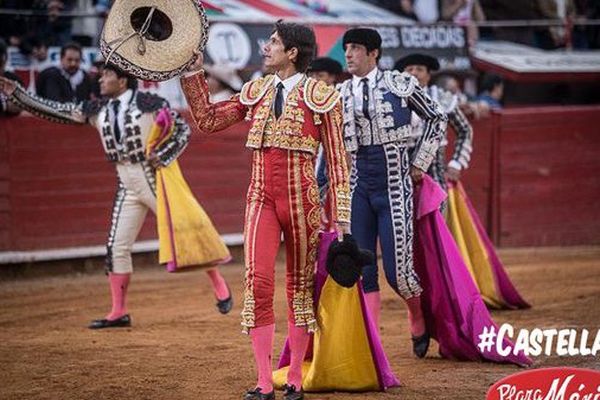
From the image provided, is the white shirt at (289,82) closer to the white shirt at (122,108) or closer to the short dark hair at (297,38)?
the short dark hair at (297,38)

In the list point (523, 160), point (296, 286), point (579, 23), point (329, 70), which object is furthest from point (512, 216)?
point (296, 286)

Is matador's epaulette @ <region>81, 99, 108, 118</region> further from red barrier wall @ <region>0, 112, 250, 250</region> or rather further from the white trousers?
red barrier wall @ <region>0, 112, 250, 250</region>

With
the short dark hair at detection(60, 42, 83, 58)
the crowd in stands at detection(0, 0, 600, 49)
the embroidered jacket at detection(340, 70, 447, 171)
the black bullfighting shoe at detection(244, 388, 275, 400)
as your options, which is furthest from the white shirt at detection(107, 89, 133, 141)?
the crowd in stands at detection(0, 0, 600, 49)

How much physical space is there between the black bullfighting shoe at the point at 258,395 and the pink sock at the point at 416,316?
4.53ft

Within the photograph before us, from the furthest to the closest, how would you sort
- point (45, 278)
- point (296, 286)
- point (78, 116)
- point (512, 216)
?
point (512, 216) → point (45, 278) → point (78, 116) → point (296, 286)

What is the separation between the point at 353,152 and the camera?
6.59 metres

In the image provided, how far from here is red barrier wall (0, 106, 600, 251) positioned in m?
10.7

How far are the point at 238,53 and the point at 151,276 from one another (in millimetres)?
2224

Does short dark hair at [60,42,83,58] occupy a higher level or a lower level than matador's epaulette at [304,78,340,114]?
higher

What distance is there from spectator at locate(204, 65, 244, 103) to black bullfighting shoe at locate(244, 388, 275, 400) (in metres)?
6.32

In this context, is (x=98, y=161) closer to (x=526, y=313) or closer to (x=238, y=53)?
(x=238, y=53)

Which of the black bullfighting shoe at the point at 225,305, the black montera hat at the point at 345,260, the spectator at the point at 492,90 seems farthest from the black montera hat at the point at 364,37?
the spectator at the point at 492,90

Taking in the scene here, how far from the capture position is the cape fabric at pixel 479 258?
8695mm

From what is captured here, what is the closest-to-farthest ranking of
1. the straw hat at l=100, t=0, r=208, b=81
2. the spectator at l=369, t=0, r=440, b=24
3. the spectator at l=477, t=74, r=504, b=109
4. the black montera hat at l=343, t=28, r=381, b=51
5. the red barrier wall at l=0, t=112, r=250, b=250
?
the straw hat at l=100, t=0, r=208, b=81 < the black montera hat at l=343, t=28, r=381, b=51 < the red barrier wall at l=0, t=112, r=250, b=250 < the spectator at l=477, t=74, r=504, b=109 < the spectator at l=369, t=0, r=440, b=24
